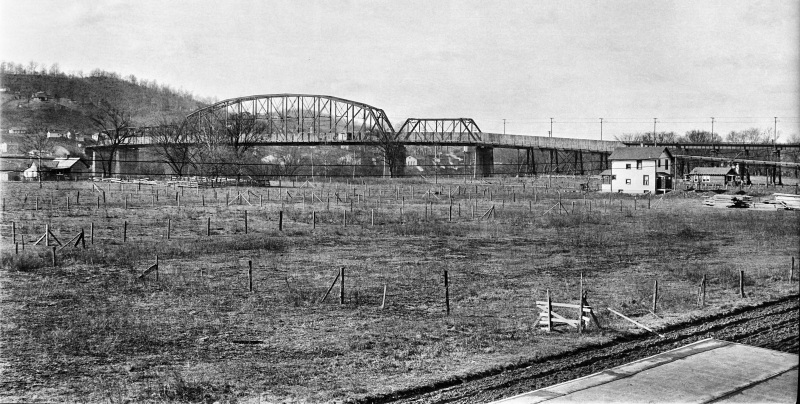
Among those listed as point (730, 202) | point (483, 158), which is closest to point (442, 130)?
point (483, 158)

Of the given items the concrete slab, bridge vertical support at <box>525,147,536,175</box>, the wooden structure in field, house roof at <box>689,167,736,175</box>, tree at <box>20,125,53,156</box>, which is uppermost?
tree at <box>20,125,53,156</box>

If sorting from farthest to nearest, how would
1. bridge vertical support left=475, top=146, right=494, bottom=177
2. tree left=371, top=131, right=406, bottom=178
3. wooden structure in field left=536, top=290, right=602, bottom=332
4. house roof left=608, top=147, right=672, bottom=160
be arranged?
1. bridge vertical support left=475, top=146, right=494, bottom=177
2. tree left=371, top=131, right=406, bottom=178
3. house roof left=608, top=147, right=672, bottom=160
4. wooden structure in field left=536, top=290, right=602, bottom=332

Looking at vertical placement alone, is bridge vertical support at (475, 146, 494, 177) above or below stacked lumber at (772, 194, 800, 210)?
above

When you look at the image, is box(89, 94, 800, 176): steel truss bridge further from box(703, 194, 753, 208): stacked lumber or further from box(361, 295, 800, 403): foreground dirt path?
box(361, 295, 800, 403): foreground dirt path

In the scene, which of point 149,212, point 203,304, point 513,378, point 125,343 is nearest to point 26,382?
point 125,343

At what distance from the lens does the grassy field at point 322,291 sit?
16297mm

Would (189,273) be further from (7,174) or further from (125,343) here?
(7,174)

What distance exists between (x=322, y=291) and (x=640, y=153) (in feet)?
222

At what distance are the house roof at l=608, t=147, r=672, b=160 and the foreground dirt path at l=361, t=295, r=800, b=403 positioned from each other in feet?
201

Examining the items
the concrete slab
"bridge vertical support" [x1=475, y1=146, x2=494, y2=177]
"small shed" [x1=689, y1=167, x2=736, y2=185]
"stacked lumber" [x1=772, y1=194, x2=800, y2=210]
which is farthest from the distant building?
the concrete slab

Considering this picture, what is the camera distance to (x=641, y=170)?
279ft

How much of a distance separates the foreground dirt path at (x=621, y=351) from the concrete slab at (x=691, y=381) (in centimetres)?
51

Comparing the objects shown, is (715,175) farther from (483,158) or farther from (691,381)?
(691,381)

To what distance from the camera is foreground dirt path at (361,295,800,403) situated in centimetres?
1512
